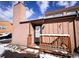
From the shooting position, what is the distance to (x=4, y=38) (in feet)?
Result: 35.2

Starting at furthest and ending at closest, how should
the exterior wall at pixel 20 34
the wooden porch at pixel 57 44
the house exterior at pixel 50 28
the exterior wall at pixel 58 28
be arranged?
the exterior wall at pixel 20 34, the exterior wall at pixel 58 28, the house exterior at pixel 50 28, the wooden porch at pixel 57 44

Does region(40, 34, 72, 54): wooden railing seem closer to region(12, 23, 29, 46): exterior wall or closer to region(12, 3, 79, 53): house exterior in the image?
region(12, 3, 79, 53): house exterior

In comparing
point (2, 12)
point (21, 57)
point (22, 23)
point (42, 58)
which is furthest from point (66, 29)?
point (2, 12)

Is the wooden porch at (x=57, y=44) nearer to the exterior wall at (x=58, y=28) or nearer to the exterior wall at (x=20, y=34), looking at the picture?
the exterior wall at (x=58, y=28)

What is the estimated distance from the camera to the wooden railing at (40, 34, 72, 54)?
17.9 feet

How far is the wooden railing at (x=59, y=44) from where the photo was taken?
5.46 m

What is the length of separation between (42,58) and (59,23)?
250 centimetres

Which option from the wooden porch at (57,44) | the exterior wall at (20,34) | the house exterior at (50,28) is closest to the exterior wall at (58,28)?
the house exterior at (50,28)

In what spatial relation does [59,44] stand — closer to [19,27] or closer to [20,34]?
[20,34]

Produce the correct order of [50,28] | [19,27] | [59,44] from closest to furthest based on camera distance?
[59,44] → [50,28] → [19,27]

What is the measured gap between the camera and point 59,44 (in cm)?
598

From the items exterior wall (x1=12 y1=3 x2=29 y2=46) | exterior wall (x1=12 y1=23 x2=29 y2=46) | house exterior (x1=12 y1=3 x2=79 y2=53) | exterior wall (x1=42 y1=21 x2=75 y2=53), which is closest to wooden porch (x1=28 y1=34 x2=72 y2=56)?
house exterior (x1=12 y1=3 x2=79 y2=53)

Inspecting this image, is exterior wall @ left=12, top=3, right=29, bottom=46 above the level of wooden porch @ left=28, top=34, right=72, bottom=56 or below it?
above

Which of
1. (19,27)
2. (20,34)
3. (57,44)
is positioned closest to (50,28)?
(57,44)
